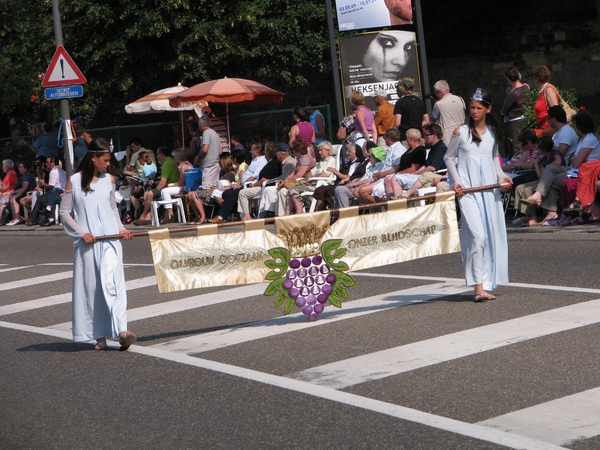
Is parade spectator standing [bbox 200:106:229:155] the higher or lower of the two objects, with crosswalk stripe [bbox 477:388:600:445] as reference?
higher

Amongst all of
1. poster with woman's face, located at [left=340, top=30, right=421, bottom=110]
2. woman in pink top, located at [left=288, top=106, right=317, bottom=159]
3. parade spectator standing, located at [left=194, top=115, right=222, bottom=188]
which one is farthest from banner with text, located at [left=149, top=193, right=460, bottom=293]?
parade spectator standing, located at [left=194, top=115, right=222, bottom=188]

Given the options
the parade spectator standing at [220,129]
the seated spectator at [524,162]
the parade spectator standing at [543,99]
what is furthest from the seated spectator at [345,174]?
the parade spectator standing at [220,129]

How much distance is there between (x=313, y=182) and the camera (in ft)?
60.8

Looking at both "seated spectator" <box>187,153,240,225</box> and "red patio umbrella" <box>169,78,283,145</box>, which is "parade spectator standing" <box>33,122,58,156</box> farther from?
"seated spectator" <box>187,153,240,225</box>

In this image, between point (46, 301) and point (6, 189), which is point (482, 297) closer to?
point (46, 301)

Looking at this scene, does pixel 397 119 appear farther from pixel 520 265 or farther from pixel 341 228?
pixel 341 228

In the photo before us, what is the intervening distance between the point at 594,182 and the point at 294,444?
935cm

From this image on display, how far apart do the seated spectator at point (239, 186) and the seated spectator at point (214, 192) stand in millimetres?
325

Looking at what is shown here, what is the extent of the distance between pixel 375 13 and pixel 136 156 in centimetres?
673

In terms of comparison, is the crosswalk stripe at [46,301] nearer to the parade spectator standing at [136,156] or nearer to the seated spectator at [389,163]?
the seated spectator at [389,163]

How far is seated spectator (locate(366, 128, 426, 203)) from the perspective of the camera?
1630 centimetres

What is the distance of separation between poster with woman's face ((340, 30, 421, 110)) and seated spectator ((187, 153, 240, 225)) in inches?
110

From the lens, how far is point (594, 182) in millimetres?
14344

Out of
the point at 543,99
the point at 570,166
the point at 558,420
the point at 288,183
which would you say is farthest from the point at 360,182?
the point at 558,420
